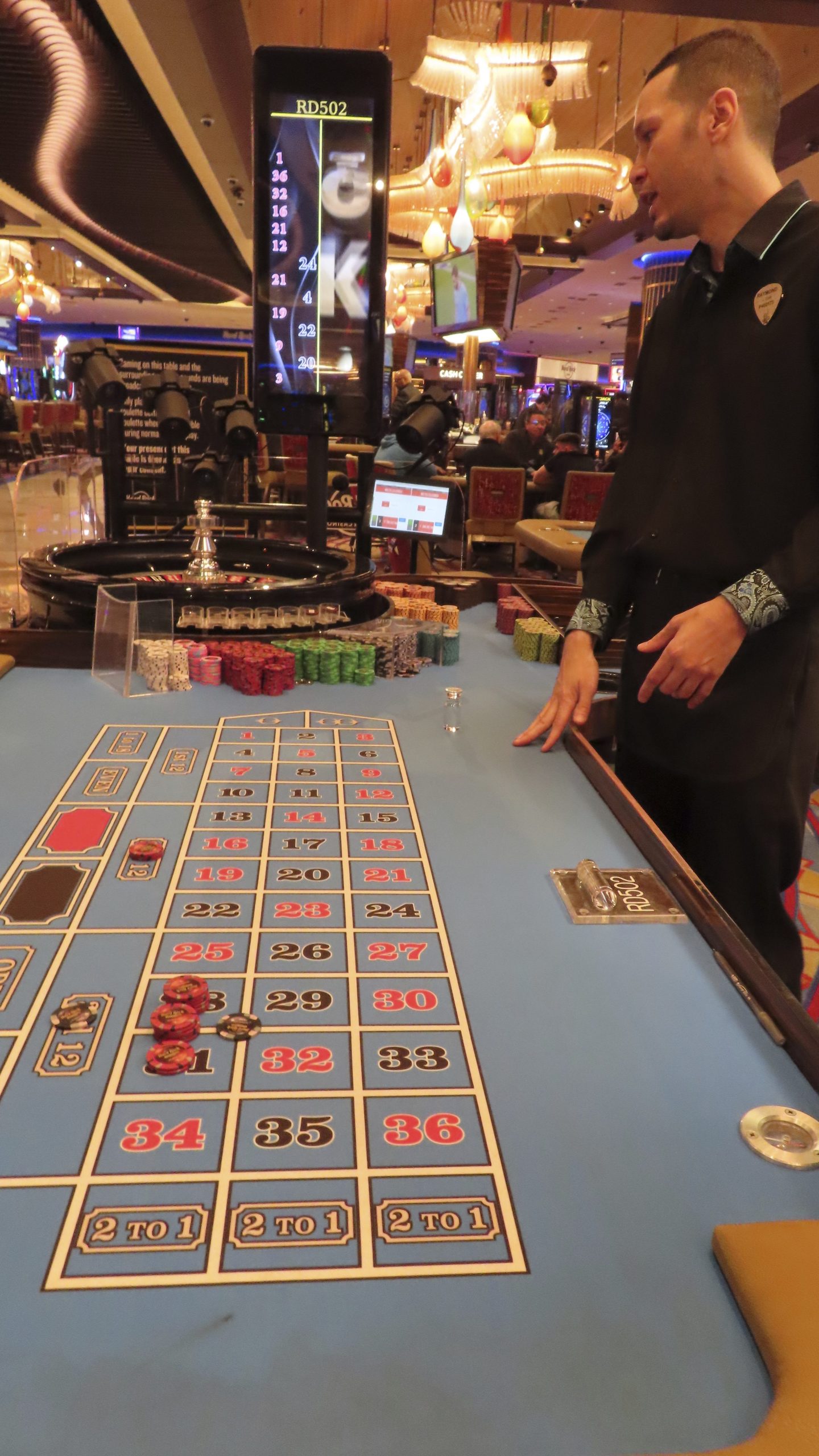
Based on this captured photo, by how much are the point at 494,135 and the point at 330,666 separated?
4.21 metres

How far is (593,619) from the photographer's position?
69.5 inches

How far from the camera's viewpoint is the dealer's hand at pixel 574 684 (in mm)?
1714

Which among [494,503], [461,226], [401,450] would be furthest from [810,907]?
[494,503]

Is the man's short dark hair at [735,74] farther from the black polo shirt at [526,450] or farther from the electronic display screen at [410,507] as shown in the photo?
the black polo shirt at [526,450]

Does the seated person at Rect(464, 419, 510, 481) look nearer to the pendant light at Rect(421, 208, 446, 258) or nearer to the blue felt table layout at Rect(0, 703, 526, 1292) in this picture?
the pendant light at Rect(421, 208, 446, 258)

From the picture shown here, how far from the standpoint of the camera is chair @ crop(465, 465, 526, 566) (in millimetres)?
9078

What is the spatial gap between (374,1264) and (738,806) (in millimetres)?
1085

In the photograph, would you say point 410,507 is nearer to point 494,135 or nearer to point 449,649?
point 449,649

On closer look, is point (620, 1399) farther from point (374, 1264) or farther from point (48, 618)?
point (48, 618)

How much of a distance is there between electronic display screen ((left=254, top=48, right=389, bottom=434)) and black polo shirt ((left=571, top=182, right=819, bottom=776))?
1.52 metres

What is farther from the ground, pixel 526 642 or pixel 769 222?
pixel 769 222

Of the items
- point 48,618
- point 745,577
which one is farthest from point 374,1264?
point 48,618

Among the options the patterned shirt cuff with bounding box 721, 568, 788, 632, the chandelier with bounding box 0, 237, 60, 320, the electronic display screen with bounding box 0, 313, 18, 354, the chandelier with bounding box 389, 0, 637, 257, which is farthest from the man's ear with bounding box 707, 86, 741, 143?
the electronic display screen with bounding box 0, 313, 18, 354

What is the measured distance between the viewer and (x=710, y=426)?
1.54 metres
